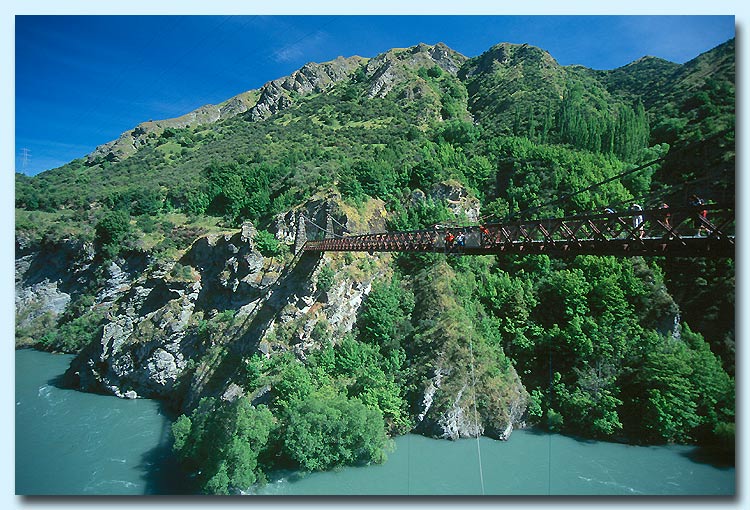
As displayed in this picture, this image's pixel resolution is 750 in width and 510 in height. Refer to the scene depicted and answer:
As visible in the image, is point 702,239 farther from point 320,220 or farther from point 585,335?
point 320,220

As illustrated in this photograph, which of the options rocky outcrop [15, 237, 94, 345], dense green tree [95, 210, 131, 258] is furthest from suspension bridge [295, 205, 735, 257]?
rocky outcrop [15, 237, 94, 345]

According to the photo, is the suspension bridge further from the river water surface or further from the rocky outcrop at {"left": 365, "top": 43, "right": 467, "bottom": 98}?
the rocky outcrop at {"left": 365, "top": 43, "right": 467, "bottom": 98}

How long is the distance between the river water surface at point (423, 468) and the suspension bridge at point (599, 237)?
7.72 meters

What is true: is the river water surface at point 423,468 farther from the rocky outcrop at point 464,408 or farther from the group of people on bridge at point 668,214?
the group of people on bridge at point 668,214

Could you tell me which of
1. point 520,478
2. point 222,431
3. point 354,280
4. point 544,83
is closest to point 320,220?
point 354,280

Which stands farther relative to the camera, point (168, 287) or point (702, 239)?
point (168, 287)

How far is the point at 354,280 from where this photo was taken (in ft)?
59.8

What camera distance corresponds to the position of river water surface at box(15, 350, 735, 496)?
12.2 metres

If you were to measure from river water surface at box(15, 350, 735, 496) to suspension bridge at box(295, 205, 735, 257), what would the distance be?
7722 mm

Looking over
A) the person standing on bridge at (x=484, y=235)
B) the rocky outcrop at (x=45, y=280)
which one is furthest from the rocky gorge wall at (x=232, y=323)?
the person standing on bridge at (x=484, y=235)

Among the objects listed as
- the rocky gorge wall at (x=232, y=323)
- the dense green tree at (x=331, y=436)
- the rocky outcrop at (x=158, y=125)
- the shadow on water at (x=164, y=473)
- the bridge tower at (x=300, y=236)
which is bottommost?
the shadow on water at (x=164, y=473)

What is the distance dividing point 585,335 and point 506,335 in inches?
137

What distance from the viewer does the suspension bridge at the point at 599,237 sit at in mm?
6137

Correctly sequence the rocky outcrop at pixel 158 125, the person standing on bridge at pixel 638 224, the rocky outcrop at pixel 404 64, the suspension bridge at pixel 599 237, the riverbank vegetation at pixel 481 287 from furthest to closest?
the rocky outcrop at pixel 158 125
the rocky outcrop at pixel 404 64
the riverbank vegetation at pixel 481 287
the person standing on bridge at pixel 638 224
the suspension bridge at pixel 599 237
